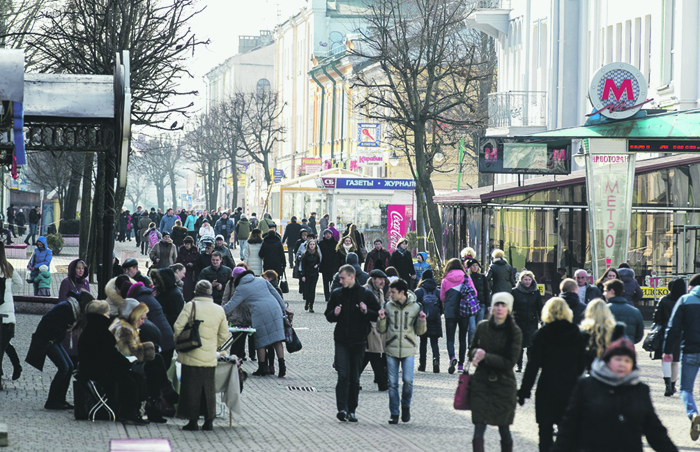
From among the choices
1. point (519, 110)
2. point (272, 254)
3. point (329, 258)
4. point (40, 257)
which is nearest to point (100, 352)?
point (40, 257)

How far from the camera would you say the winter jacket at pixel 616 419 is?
6.18m

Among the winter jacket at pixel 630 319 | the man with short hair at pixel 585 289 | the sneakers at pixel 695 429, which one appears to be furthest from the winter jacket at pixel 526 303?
the sneakers at pixel 695 429

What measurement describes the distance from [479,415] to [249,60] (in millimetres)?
101173

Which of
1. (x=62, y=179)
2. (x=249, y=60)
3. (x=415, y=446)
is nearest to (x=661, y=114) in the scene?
(x=415, y=446)

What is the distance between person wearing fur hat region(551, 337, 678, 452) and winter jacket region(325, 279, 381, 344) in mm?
5293

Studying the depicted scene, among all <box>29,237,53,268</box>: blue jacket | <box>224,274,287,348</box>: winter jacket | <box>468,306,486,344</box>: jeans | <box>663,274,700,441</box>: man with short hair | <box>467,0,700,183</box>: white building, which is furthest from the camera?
<box>467,0,700,183</box>: white building

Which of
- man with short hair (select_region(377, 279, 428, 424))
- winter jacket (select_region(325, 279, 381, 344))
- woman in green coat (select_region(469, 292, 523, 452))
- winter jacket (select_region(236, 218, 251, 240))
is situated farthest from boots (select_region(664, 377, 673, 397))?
winter jacket (select_region(236, 218, 251, 240))

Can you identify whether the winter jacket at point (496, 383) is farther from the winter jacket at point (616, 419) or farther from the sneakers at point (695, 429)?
the sneakers at point (695, 429)

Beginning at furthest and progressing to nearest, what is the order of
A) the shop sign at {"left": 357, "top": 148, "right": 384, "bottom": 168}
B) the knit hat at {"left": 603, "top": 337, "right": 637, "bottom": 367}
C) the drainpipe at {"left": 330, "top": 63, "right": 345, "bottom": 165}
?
the drainpipe at {"left": 330, "top": 63, "right": 345, "bottom": 165}, the shop sign at {"left": 357, "top": 148, "right": 384, "bottom": 168}, the knit hat at {"left": 603, "top": 337, "right": 637, "bottom": 367}

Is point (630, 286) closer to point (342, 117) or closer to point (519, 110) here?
point (519, 110)

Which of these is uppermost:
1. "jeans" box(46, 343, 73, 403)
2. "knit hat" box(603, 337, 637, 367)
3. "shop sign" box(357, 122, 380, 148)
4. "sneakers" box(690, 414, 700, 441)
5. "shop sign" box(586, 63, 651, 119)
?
"shop sign" box(357, 122, 380, 148)

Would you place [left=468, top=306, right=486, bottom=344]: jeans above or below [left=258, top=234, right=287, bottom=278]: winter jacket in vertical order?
below

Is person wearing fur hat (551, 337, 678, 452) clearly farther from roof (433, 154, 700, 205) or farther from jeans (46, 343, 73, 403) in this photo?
roof (433, 154, 700, 205)

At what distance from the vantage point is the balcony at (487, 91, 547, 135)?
34375 mm
